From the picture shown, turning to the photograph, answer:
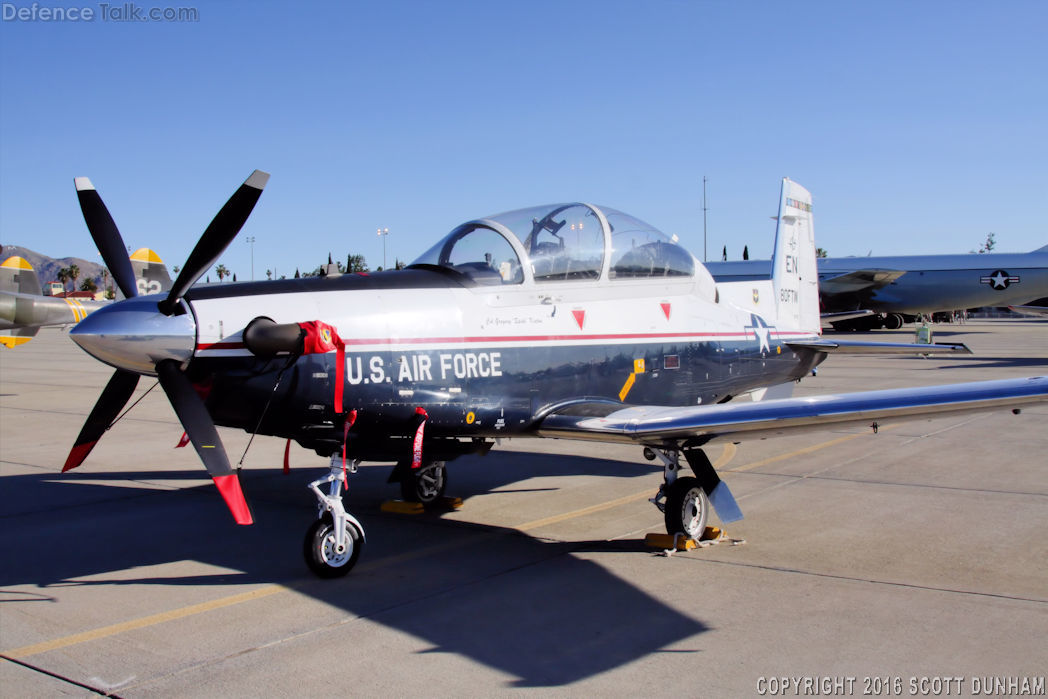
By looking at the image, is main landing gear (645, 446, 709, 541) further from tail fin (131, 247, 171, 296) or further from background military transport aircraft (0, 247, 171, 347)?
background military transport aircraft (0, 247, 171, 347)

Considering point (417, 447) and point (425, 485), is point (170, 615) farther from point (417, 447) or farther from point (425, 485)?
point (425, 485)

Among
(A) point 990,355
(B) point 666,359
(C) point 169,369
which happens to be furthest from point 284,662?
(A) point 990,355

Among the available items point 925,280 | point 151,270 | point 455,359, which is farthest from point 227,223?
point 925,280

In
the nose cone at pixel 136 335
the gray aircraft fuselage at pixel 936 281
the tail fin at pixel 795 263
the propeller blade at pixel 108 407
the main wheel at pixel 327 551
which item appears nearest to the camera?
the nose cone at pixel 136 335

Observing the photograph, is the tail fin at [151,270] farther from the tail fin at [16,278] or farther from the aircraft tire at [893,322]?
the aircraft tire at [893,322]

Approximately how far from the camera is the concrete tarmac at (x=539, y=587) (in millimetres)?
4223

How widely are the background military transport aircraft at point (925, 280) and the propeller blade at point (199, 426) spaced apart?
36.6 meters

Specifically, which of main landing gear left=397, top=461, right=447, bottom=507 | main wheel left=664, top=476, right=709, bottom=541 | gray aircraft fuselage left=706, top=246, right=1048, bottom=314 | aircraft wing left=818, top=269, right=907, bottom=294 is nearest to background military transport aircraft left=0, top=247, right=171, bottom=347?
main landing gear left=397, top=461, right=447, bottom=507

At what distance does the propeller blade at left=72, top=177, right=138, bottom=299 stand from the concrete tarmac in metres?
2.12

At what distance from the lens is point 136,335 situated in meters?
5.16

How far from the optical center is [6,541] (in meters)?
6.95

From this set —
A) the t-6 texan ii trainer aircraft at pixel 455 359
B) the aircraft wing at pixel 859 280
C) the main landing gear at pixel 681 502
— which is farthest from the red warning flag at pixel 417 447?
the aircraft wing at pixel 859 280

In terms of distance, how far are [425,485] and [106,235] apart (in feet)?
12.2

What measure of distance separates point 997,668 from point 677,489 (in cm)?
280
